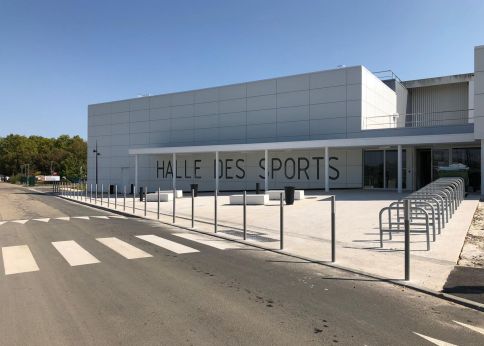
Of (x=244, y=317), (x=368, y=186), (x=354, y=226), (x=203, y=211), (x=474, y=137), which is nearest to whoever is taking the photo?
(x=244, y=317)

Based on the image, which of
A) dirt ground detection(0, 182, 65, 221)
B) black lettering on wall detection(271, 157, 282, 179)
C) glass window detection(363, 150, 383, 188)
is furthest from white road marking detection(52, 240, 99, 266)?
black lettering on wall detection(271, 157, 282, 179)

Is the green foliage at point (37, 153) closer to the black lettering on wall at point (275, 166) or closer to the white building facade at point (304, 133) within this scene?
the white building facade at point (304, 133)

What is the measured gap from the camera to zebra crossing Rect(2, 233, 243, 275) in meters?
7.96

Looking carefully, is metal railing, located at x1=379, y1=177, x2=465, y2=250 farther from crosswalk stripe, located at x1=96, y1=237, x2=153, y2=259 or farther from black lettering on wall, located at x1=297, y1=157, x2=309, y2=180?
black lettering on wall, located at x1=297, y1=157, x2=309, y2=180

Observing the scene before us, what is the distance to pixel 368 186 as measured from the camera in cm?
3069

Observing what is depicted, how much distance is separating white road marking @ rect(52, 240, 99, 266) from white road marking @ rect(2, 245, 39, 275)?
621mm

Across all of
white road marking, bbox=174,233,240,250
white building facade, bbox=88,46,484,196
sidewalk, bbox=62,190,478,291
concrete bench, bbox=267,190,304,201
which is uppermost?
white building facade, bbox=88,46,484,196

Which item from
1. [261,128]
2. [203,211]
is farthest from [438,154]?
[203,211]

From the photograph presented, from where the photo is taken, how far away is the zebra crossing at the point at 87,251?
26.1ft

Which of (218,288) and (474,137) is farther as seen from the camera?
(474,137)

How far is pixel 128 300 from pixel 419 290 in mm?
4147

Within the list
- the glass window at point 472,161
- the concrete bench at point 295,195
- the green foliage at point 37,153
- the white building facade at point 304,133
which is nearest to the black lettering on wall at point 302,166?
the white building facade at point 304,133

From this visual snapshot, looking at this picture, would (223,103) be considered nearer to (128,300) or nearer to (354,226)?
(354,226)

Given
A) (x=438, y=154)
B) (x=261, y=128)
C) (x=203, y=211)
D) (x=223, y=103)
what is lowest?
(x=203, y=211)
